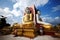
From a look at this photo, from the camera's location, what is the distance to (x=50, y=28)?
99.7 inches

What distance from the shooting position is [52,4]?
259cm

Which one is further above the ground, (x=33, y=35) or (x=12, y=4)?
(x=12, y=4)

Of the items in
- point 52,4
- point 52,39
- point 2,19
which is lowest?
point 52,39

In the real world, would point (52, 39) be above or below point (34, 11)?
below

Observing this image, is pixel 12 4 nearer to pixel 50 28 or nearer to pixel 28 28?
pixel 28 28

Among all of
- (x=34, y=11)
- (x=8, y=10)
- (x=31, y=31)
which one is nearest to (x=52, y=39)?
(x=31, y=31)

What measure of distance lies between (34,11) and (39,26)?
10.1 inches

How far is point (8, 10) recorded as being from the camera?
8.87ft

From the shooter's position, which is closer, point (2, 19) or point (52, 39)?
point (52, 39)

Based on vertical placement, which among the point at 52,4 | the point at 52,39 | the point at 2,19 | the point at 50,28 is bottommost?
the point at 52,39

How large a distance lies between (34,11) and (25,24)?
26 centimetres

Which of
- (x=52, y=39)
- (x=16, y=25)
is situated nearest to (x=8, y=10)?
(x=16, y=25)

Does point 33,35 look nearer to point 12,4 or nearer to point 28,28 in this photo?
point 28,28

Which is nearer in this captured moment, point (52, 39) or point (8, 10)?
point (52, 39)
